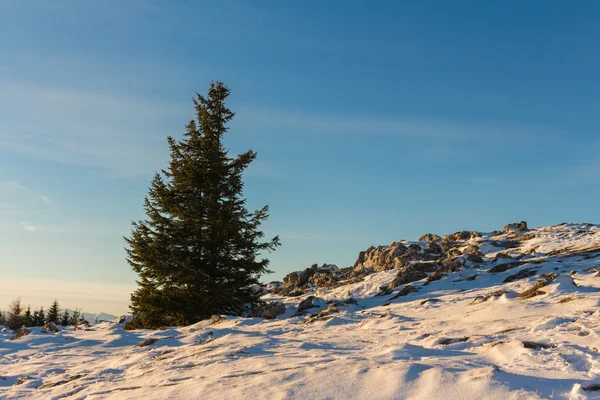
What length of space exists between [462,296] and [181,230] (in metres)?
11.0

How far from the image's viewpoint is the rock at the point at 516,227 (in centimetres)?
3981

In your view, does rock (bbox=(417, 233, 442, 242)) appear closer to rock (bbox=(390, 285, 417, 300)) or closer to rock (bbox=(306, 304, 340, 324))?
rock (bbox=(390, 285, 417, 300))

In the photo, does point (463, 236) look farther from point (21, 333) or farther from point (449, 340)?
point (21, 333)

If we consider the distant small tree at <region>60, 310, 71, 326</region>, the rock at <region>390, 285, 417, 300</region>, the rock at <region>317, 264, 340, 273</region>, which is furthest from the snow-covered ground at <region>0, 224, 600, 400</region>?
the distant small tree at <region>60, 310, 71, 326</region>

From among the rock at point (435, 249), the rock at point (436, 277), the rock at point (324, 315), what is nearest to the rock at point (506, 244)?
the rock at point (435, 249)

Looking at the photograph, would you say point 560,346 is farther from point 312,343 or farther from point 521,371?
point 312,343

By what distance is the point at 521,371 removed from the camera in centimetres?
499

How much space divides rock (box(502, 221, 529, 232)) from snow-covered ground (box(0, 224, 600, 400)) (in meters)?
28.3

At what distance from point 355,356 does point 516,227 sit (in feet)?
131

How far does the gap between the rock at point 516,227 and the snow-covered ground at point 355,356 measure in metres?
28.3

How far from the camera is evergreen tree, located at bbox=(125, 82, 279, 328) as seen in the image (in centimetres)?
1691

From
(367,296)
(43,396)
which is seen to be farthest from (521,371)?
(367,296)

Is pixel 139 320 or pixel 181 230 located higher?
pixel 181 230

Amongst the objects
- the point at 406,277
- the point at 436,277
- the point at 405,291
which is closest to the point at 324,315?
the point at 405,291
